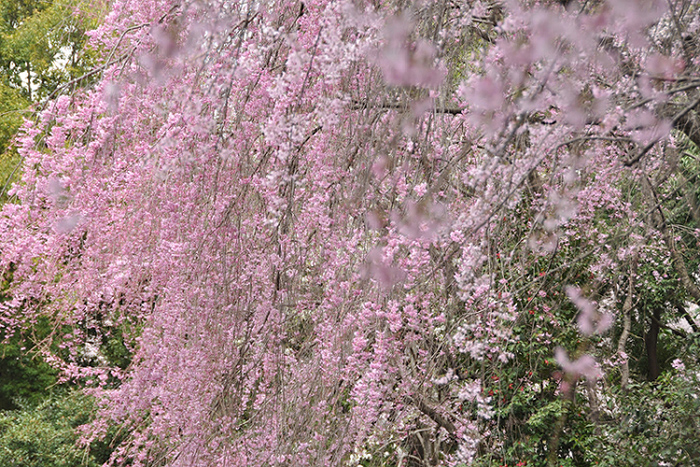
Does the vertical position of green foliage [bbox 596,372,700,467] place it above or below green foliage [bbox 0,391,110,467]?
above

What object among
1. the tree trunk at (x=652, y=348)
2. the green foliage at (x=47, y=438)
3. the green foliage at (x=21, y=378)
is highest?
the tree trunk at (x=652, y=348)

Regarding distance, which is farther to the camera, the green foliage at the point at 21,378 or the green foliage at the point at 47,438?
the green foliage at the point at 21,378

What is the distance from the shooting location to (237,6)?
5.66 ft

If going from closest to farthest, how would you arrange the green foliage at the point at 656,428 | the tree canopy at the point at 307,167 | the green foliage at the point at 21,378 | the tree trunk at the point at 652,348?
the tree canopy at the point at 307,167 → the green foliage at the point at 656,428 → the tree trunk at the point at 652,348 → the green foliage at the point at 21,378

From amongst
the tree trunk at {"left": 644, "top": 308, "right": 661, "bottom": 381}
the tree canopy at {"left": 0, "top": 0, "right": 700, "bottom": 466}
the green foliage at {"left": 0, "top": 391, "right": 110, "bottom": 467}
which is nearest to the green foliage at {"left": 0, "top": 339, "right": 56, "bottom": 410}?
the green foliage at {"left": 0, "top": 391, "right": 110, "bottom": 467}

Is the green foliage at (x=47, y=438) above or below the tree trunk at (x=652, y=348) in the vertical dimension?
below

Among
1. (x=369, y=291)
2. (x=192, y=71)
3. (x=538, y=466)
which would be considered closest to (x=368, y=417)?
(x=369, y=291)

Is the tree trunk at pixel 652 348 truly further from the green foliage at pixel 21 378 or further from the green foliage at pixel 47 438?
the green foliage at pixel 21 378

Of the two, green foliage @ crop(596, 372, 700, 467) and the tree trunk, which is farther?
the tree trunk

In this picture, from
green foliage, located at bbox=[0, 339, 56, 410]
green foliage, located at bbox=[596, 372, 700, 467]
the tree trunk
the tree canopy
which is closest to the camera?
the tree canopy

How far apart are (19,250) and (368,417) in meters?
1.38

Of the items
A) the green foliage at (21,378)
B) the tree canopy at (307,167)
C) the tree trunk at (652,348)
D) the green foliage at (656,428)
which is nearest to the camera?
the tree canopy at (307,167)

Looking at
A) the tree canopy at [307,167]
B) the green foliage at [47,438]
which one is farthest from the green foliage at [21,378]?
the tree canopy at [307,167]

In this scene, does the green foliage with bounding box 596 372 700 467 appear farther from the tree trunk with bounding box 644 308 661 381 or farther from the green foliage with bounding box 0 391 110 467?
the green foliage with bounding box 0 391 110 467
